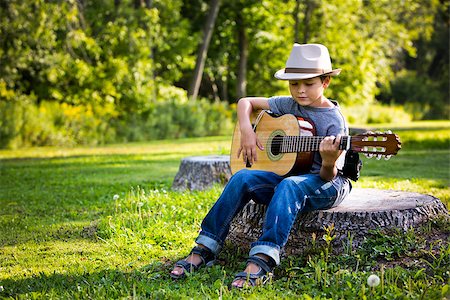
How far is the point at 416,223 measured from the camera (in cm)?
505

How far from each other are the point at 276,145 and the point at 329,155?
0.63 m

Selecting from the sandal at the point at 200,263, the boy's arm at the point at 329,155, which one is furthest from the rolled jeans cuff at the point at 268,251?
the boy's arm at the point at 329,155

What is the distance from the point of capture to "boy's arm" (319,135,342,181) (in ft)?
14.8

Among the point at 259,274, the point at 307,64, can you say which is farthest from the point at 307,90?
the point at 259,274

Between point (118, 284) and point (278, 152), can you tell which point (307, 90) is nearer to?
point (278, 152)

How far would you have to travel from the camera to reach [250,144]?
5.27 metres

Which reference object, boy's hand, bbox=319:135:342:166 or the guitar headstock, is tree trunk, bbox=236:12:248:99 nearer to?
boy's hand, bbox=319:135:342:166

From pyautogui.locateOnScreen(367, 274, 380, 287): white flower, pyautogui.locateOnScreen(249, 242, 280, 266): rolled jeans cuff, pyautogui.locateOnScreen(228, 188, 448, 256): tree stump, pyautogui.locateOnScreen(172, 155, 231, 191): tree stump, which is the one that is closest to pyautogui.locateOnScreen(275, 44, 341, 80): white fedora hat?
pyautogui.locateOnScreen(228, 188, 448, 256): tree stump

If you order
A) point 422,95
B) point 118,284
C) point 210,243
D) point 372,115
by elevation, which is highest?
point 210,243

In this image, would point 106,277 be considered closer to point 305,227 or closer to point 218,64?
point 305,227

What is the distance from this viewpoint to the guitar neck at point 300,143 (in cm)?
450

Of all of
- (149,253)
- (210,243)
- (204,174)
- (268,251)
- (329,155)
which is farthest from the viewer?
(204,174)

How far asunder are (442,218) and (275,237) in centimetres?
153

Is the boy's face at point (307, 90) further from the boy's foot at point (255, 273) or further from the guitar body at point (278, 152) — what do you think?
the boy's foot at point (255, 273)
